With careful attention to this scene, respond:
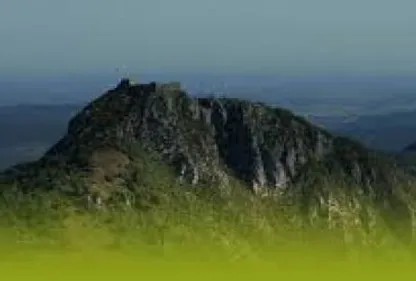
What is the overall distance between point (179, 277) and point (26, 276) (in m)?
8.88

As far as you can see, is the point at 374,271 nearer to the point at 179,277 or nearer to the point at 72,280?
the point at 179,277

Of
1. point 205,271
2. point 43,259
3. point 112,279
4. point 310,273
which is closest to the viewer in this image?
point 310,273

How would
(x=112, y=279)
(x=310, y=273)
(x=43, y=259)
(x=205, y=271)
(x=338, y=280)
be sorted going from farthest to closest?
(x=43, y=259) → (x=205, y=271) → (x=112, y=279) → (x=310, y=273) → (x=338, y=280)

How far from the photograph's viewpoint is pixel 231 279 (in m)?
61.2

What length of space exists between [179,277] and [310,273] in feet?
24.2

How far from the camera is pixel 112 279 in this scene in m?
66.8

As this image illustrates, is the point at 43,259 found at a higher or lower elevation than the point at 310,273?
lower

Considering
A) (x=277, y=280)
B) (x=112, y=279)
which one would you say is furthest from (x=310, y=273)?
(x=112, y=279)

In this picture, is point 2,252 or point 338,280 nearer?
point 338,280

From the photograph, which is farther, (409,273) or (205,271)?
(205,271)

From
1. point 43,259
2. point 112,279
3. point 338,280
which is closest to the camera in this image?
point 338,280

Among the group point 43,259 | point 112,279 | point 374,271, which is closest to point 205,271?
point 112,279

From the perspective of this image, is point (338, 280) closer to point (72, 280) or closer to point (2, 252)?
point (72, 280)

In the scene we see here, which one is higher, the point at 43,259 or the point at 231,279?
the point at 231,279
